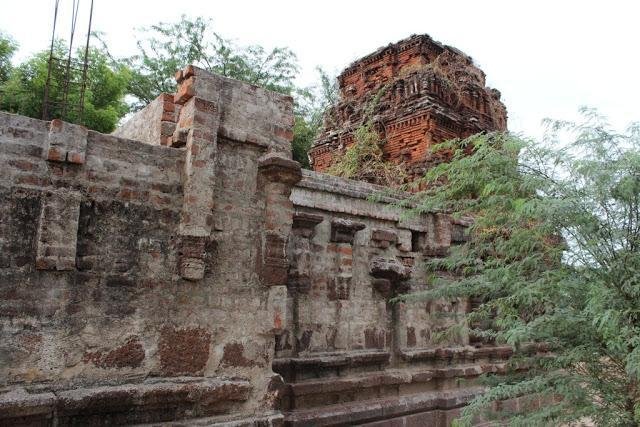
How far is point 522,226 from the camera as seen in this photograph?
5133mm

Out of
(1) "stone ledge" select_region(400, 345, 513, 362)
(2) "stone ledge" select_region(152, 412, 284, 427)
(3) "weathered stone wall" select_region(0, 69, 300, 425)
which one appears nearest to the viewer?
(3) "weathered stone wall" select_region(0, 69, 300, 425)

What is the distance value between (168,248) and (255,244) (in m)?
0.77

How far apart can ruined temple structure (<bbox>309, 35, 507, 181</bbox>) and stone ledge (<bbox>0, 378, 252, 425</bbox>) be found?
6.54m

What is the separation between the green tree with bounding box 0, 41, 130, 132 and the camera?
547 inches

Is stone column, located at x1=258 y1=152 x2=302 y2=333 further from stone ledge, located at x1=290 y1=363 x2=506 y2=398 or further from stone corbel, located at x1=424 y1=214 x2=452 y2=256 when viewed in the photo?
stone corbel, located at x1=424 y1=214 x2=452 y2=256

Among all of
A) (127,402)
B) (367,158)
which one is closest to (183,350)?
(127,402)

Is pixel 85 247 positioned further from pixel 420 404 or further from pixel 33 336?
pixel 420 404

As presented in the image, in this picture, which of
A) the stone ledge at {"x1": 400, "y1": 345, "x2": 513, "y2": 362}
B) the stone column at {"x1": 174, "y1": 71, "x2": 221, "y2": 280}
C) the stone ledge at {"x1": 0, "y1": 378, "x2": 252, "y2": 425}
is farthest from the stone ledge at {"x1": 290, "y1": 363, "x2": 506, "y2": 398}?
the stone column at {"x1": 174, "y1": 71, "x2": 221, "y2": 280}

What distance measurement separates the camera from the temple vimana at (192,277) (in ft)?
11.5

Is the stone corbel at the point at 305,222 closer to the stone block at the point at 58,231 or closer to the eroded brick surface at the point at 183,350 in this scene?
the eroded brick surface at the point at 183,350

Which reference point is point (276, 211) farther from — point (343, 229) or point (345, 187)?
point (345, 187)

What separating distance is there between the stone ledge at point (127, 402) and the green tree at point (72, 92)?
11.0m

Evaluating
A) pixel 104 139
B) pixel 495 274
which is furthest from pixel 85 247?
pixel 495 274

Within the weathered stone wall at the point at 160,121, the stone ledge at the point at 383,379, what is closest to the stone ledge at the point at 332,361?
the stone ledge at the point at 383,379
